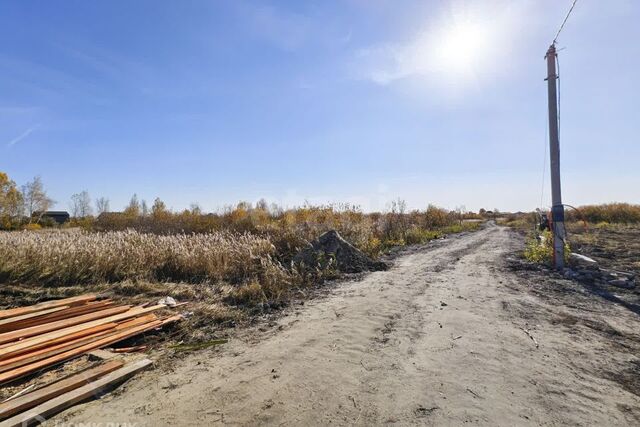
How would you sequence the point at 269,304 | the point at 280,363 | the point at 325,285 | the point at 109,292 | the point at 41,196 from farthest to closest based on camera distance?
the point at 41,196
the point at 325,285
the point at 109,292
the point at 269,304
the point at 280,363

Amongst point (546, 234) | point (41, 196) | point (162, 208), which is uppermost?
point (41, 196)

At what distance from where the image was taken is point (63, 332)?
4328 millimetres

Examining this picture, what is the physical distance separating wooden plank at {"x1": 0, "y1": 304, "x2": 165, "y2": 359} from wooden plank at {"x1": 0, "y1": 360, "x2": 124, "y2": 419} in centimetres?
92

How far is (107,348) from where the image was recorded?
427 centimetres

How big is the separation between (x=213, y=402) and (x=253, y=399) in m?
0.34

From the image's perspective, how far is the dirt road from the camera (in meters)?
2.78

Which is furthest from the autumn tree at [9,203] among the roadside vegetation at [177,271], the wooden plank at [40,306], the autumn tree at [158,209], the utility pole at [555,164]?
the utility pole at [555,164]

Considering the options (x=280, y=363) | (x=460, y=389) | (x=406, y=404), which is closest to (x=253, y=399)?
(x=280, y=363)

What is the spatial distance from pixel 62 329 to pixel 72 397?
6.26ft

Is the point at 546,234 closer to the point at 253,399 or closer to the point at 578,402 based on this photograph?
the point at 578,402

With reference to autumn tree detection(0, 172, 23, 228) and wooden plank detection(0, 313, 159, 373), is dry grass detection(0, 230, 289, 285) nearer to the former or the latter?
wooden plank detection(0, 313, 159, 373)

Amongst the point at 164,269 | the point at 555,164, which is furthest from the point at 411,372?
the point at 555,164

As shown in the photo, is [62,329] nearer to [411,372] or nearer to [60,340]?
[60,340]

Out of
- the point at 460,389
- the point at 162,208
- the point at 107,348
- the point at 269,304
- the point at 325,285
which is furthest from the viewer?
the point at 162,208
